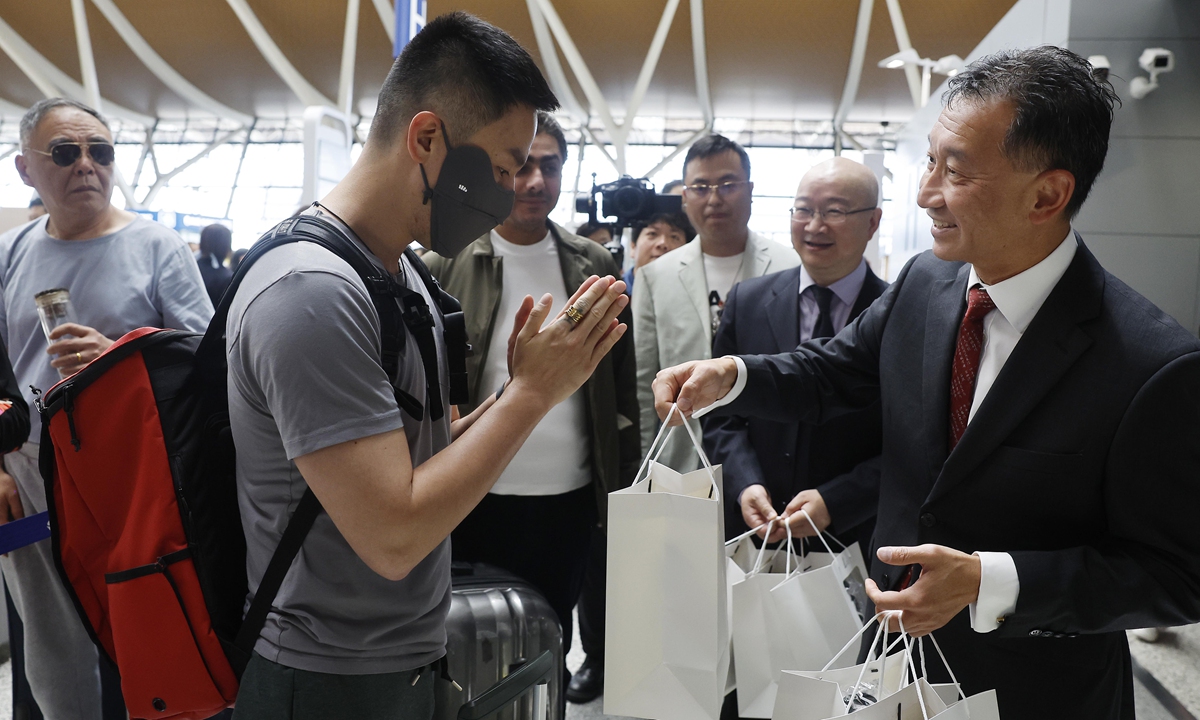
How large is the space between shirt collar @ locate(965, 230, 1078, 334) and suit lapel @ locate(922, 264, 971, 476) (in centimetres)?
12

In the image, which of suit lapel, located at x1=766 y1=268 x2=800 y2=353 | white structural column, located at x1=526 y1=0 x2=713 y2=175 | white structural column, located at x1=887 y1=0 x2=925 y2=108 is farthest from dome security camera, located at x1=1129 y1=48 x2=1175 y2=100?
white structural column, located at x1=526 y1=0 x2=713 y2=175

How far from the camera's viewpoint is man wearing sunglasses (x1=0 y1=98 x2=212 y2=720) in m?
2.45

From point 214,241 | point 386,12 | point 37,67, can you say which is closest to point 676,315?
point 214,241

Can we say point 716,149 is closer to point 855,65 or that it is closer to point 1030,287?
point 1030,287

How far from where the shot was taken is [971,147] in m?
1.49

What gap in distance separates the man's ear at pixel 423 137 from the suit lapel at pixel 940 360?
1.06 m

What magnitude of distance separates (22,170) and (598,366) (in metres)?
2.06

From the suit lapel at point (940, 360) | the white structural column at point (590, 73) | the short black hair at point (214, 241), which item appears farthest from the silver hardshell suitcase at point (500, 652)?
the white structural column at point (590, 73)

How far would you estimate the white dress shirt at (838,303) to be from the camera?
106 inches

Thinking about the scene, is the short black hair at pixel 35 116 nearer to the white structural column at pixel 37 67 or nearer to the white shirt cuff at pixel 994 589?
the white shirt cuff at pixel 994 589

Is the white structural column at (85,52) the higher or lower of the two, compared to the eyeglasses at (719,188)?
higher

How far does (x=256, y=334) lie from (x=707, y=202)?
2438 millimetres

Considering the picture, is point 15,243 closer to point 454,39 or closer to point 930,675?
point 454,39

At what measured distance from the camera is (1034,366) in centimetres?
145
